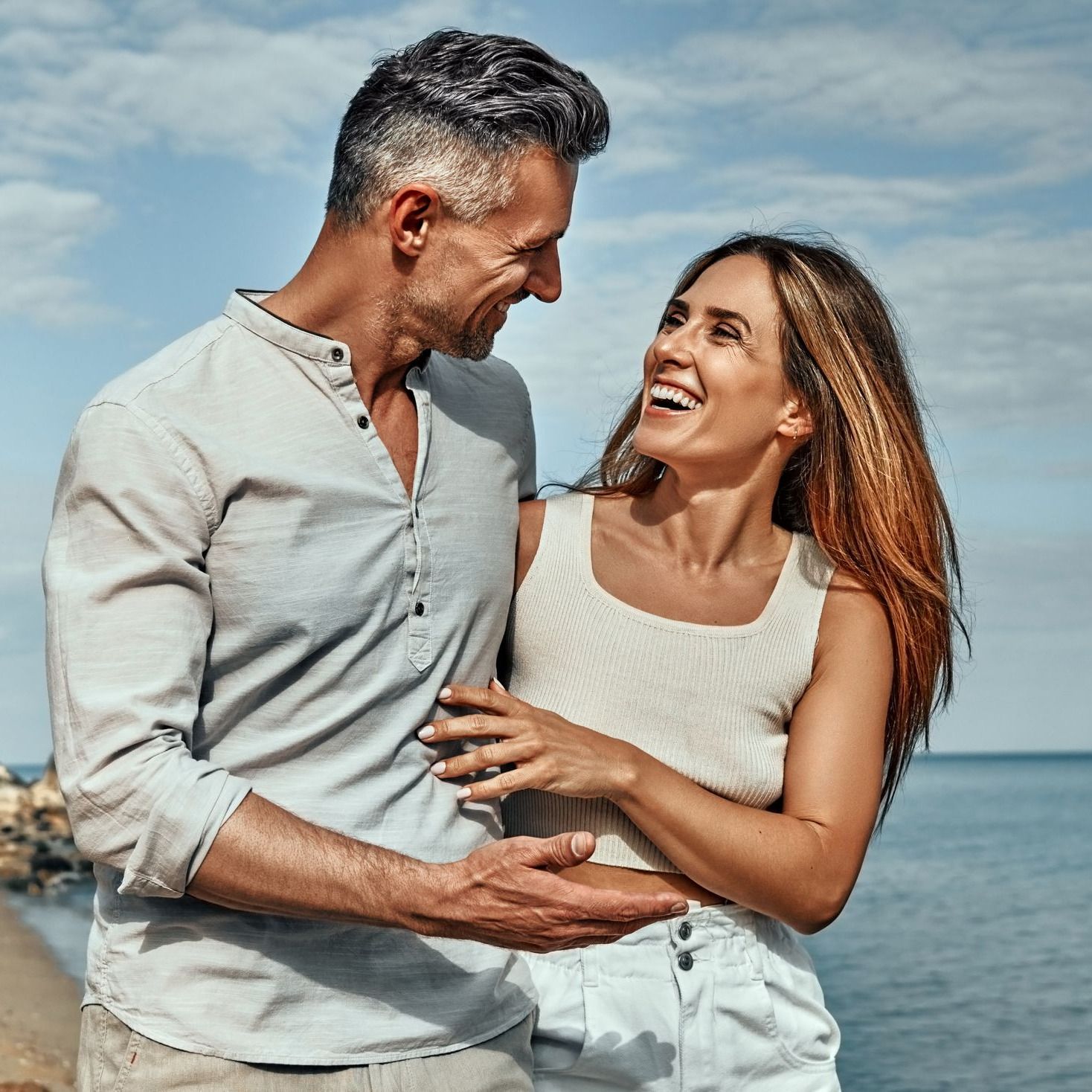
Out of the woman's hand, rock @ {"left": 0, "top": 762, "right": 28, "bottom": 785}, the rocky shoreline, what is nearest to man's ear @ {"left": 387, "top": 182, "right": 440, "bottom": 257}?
the woman's hand

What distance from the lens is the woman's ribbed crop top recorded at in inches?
113

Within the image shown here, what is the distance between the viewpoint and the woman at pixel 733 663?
2760mm

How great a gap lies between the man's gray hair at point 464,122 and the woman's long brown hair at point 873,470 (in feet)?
2.65

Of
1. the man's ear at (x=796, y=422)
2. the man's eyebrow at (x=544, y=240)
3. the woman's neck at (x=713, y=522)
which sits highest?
the man's eyebrow at (x=544, y=240)

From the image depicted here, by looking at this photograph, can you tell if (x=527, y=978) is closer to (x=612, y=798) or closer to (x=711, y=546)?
(x=612, y=798)

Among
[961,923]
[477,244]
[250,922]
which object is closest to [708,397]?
[477,244]

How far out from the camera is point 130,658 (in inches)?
83.1

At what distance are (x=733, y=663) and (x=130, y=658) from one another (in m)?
1.29

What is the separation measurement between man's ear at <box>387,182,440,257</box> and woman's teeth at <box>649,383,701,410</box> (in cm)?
77

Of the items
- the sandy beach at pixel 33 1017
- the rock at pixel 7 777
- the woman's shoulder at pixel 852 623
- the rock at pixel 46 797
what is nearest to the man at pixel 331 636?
the woman's shoulder at pixel 852 623

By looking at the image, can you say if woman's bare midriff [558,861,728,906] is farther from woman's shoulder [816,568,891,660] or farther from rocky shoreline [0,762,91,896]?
rocky shoreline [0,762,91,896]

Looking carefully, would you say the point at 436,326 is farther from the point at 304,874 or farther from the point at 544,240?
the point at 304,874

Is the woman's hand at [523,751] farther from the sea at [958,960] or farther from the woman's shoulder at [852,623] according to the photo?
the sea at [958,960]

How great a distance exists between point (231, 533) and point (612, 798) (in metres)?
0.86
